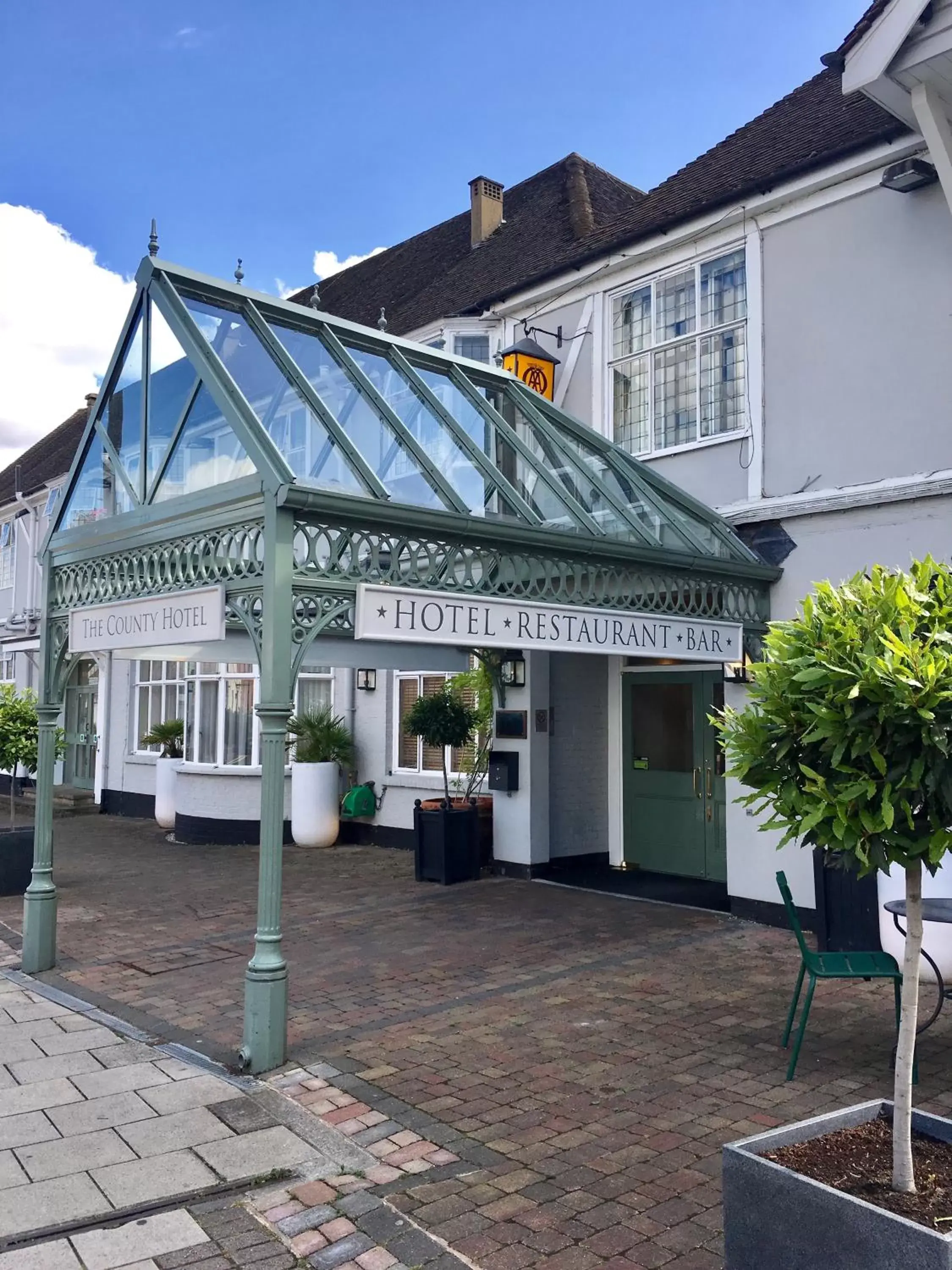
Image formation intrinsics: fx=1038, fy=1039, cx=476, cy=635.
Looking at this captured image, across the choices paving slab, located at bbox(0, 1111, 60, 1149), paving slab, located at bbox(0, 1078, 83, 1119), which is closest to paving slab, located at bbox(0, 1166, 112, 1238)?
paving slab, located at bbox(0, 1111, 60, 1149)

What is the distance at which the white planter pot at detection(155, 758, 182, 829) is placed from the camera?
51.6 ft

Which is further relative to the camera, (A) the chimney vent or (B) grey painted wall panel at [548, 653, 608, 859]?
(A) the chimney vent

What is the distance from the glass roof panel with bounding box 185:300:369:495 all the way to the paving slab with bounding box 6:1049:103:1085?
11.0 ft

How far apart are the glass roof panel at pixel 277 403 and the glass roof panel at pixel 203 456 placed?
23cm

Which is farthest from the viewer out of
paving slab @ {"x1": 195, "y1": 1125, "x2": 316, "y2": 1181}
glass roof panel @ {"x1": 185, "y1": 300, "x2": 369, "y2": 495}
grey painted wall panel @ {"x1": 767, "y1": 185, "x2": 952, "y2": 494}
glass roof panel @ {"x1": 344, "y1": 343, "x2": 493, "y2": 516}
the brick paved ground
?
grey painted wall panel @ {"x1": 767, "y1": 185, "x2": 952, "y2": 494}

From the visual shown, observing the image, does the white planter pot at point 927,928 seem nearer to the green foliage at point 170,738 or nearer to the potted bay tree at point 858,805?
the potted bay tree at point 858,805

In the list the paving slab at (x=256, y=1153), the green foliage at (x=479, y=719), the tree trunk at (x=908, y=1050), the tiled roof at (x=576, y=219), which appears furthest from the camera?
the green foliage at (x=479, y=719)

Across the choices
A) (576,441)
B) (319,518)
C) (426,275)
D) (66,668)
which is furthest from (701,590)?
(426,275)

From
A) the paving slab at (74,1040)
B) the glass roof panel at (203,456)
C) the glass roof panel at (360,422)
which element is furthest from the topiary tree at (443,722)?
the paving slab at (74,1040)

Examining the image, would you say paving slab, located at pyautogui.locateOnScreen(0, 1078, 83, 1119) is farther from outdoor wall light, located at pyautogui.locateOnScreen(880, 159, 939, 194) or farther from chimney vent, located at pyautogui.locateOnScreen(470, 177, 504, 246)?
chimney vent, located at pyautogui.locateOnScreen(470, 177, 504, 246)

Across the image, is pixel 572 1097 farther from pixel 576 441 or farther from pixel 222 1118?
pixel 576 441

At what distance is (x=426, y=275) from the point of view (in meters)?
16.8

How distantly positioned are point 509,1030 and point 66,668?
171 inches

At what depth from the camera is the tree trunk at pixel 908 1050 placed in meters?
3.01
